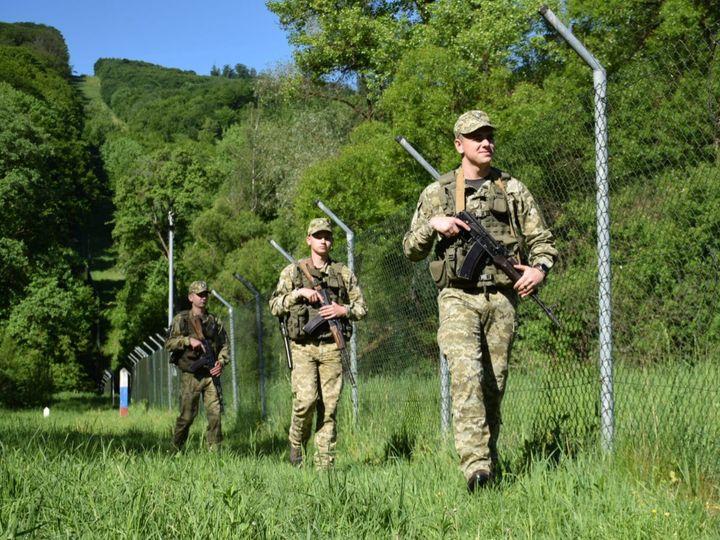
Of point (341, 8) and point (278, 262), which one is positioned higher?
point (341, 8)

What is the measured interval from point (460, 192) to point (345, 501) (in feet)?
6.46

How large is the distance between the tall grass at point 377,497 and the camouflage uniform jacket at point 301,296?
1.89 m

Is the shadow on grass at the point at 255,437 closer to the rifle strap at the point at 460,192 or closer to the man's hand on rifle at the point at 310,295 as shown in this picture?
the man's hand on rifle at the point at 310,295

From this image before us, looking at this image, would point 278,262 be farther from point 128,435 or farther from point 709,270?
point 709,270

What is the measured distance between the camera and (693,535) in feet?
12.8

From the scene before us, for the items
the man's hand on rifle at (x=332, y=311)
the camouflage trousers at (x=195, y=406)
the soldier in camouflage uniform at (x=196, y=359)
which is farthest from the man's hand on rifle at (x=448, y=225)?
the camouflage trousers at (x=195, y=406)

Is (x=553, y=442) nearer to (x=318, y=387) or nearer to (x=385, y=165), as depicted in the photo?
(x=318, y=387)

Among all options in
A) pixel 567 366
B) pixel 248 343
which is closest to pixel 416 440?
pixel 567 366

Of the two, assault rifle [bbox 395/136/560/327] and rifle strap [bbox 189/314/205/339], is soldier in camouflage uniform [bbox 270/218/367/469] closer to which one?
assault rifle [bbox 395/136/560/327]

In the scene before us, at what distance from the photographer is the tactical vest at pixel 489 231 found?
18.1 feet

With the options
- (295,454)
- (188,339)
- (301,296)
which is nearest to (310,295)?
(301,296)

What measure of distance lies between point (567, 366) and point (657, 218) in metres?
1.20

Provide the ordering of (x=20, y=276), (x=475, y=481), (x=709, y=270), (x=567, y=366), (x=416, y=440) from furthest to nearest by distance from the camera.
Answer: (x=20, y=276)
(x=416, y=440)
(x=567, y=366)
(x=475, y=481)
(x=709, y=270)

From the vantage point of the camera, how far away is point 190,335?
35.3 ft
